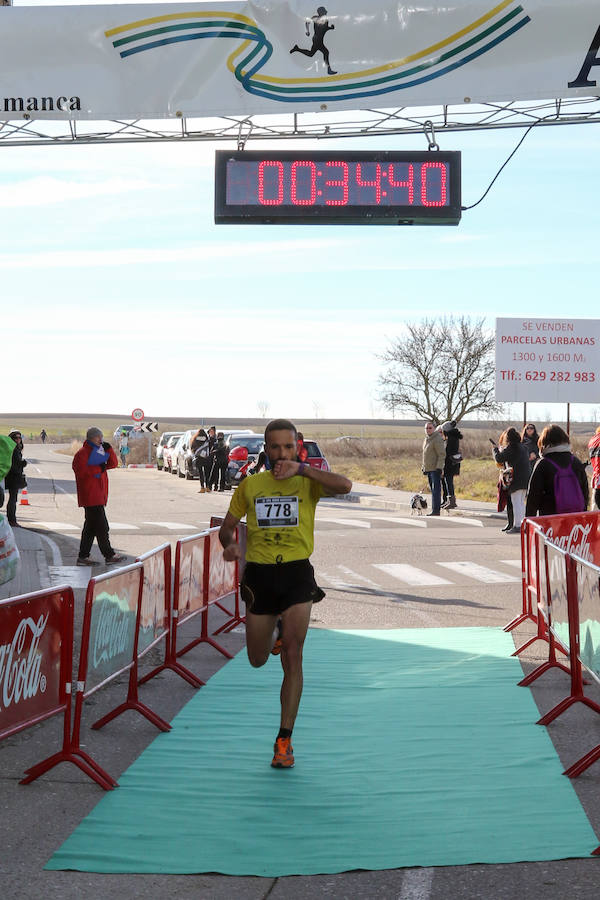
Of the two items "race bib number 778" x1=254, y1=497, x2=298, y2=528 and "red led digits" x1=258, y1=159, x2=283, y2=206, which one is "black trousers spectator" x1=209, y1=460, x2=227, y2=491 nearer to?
"red led digits" x1=258, y1=159, x2=283, y2=206

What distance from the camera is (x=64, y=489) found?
129 feet

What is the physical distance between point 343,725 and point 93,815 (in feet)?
7.51

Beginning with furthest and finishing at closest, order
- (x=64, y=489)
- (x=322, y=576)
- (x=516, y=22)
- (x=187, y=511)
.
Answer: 1. (x=64, y=489)
2. (x=187, y=511)
3. (x=322, y=576)
4. (x=516, y=22)

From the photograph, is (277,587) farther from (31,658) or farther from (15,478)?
(15,478)

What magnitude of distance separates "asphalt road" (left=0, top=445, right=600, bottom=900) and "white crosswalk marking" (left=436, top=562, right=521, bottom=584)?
0.03 m

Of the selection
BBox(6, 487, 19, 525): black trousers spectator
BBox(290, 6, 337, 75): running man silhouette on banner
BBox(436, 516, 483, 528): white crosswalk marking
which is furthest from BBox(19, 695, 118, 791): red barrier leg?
BBox(436, 516, 483, 528): white crosswalk marking

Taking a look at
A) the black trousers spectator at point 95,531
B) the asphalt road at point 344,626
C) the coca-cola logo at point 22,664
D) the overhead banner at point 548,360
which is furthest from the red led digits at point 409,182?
the overhead banner at point 548,360

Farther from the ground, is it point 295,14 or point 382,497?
point 295,14

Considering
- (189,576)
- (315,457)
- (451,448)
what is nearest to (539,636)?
(189,576)

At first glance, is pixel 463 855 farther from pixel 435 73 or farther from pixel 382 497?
pixel 382 497

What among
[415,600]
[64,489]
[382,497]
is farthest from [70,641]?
[64,489]

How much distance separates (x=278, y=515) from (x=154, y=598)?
2070 millimetres

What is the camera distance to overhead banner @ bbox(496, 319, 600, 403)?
36.1 metres

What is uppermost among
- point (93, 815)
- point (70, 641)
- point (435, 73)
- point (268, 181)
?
point (435, 73)
